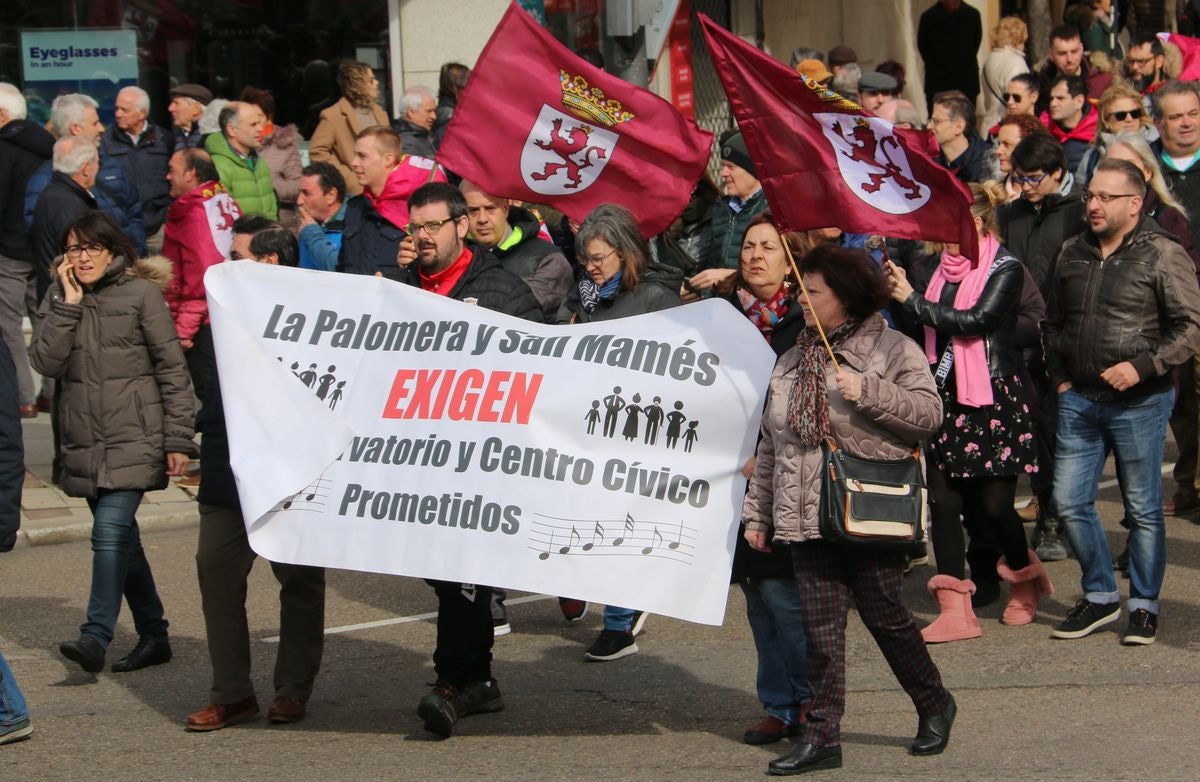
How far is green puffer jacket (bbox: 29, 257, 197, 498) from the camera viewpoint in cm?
730

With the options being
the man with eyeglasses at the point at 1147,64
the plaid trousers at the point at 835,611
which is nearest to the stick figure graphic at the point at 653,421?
the plaid trousers at the point at 835,611

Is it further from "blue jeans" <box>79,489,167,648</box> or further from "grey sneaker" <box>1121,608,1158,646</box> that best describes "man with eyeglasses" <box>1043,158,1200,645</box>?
"blue jeans" <box>79,489,167,648</box>

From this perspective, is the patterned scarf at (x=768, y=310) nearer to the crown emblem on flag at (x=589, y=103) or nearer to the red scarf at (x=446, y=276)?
the red scarf at (x=446, y=276)

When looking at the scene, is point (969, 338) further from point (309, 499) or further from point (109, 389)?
point (109, 389)

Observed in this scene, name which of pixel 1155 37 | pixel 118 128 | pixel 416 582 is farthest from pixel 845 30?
pixel 416 582

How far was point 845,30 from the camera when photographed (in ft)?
63.8

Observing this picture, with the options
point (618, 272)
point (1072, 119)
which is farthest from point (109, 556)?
point (1072, 119)

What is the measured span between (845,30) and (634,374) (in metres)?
13.9

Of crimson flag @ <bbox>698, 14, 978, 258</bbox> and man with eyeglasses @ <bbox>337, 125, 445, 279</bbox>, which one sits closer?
crimson flag @ <bbox>698, 14, 978, 258</bbox>

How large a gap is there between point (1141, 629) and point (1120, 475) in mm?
629

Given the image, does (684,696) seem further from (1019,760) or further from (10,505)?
(10,505)

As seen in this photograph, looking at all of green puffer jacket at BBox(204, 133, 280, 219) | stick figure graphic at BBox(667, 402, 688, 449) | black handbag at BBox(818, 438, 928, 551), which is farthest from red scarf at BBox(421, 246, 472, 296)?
green puffer jacket at BBox(204, 133, 280, 219)

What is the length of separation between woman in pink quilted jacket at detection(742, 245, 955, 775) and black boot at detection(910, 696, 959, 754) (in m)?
0.13

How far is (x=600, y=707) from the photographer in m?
6.81
